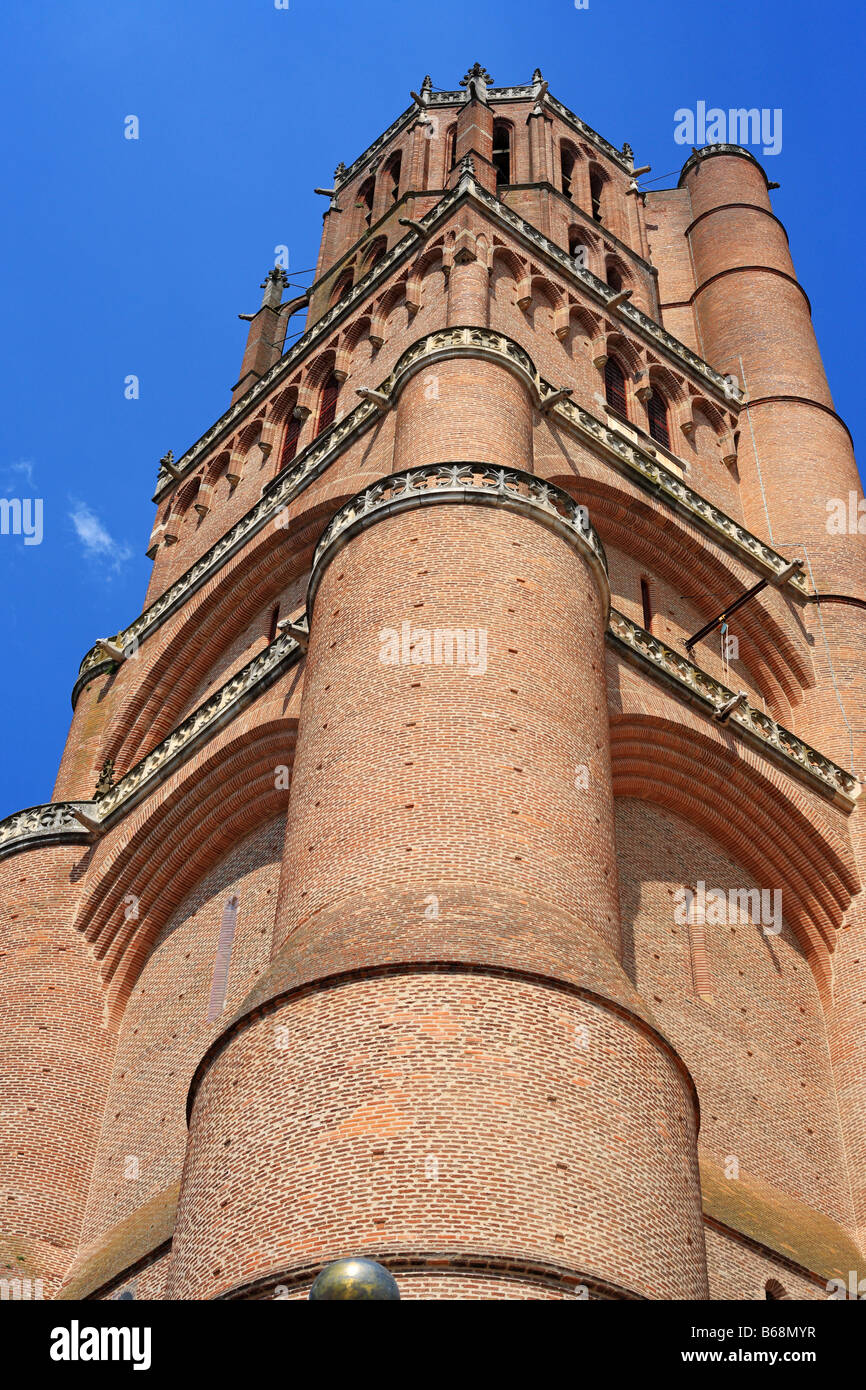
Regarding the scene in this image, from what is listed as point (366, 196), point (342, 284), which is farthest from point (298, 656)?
point (366, 196)

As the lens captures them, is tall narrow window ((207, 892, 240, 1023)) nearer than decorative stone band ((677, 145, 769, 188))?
Yes

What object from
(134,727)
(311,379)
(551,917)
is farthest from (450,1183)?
(311,379)

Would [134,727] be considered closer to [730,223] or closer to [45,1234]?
[45,1234]

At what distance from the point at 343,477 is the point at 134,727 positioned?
205 inches

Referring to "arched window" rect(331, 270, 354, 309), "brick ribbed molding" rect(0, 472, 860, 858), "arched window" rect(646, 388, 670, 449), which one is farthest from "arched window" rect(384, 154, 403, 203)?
"brick ribbed molding" rect(0, 472, 860, 858)

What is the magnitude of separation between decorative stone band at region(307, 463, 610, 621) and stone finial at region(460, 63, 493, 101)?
1464 centimetres

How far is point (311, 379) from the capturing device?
89.4ft

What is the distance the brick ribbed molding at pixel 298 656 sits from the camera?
15930 millimetres

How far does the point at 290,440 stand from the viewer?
27031 millimetres

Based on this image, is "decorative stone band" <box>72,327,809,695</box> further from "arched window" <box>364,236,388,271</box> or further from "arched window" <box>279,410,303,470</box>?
"arched window" <box>364,236,388,271</box>

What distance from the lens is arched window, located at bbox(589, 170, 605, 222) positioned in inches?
1306

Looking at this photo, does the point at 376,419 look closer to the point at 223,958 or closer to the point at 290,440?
the point at 290,440

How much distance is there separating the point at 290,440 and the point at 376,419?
19.8 ft

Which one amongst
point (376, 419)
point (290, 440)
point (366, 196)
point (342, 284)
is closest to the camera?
point (376, 419)
